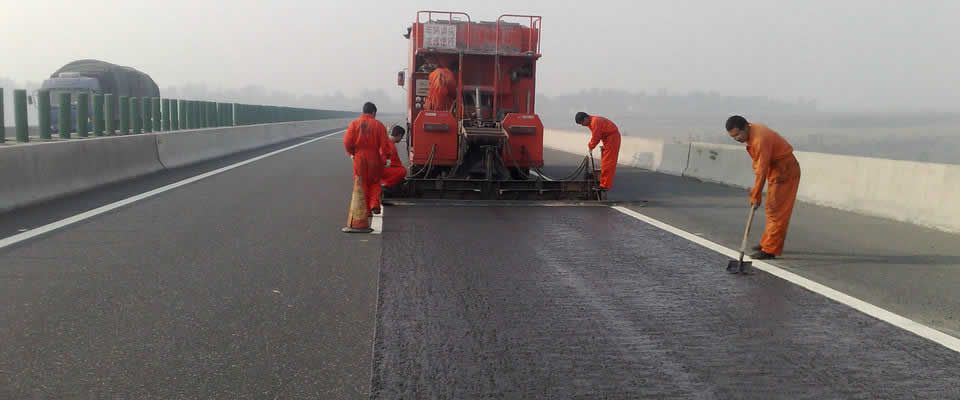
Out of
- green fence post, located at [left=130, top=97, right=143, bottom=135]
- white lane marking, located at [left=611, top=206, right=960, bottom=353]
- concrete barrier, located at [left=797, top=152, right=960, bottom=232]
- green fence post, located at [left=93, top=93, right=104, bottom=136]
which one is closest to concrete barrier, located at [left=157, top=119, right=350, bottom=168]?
green fence post, located at [left=130, top=97, right=143, bottom=135]

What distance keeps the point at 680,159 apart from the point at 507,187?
8.03 metres

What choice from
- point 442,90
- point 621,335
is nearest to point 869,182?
point 442,90

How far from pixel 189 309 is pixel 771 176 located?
585 centimetres

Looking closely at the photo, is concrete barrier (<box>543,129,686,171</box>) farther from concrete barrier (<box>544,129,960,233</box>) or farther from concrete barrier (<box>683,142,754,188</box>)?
concrete barrier (<box>544,129,960,233</box>)

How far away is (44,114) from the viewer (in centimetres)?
1698

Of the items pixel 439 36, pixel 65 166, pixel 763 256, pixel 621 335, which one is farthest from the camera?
pixel 439 36

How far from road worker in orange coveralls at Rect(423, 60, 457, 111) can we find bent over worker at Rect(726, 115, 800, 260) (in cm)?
757

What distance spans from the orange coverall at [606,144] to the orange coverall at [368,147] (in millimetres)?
4816

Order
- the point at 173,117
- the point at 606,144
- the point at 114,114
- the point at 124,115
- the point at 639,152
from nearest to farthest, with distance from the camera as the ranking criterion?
1. the point at 606,144
2. the point at 114,114
3. the point at 124,115
4. the point at 639,152
5. the point at 173,117

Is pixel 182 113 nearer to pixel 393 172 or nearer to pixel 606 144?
pixel 606 144

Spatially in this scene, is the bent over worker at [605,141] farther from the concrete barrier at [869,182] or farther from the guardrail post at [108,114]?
the guardrail post at [108,114]

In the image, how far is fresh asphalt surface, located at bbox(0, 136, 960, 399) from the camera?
4.34m

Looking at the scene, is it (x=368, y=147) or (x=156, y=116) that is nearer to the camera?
(x=368, y=147)

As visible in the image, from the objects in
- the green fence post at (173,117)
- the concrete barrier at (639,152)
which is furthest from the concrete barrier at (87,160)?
the concrete barrier at (639,152)
